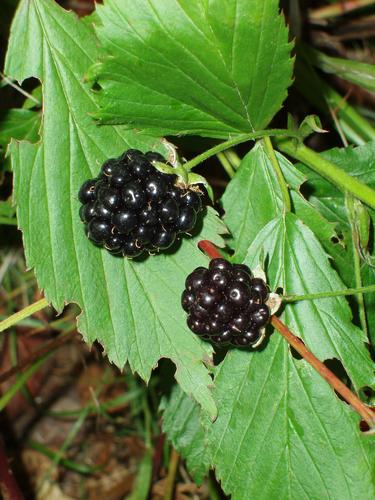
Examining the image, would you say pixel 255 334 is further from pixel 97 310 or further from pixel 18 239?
pixel 18 239

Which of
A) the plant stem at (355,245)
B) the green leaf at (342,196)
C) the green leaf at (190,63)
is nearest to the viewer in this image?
the green leaf at (190,63)

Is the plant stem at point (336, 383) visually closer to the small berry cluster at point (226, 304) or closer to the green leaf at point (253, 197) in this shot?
the small berry cluster at point (226, 304)

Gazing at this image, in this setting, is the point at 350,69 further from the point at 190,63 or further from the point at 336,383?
the point at 336,383

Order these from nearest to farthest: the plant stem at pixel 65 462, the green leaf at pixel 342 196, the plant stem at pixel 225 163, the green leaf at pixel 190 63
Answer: the green leaf at pixel 190 63 < the green leaf at pixel 342 196 < the plant stem at pixel 225 163 < the plant stem at pixel 65 462

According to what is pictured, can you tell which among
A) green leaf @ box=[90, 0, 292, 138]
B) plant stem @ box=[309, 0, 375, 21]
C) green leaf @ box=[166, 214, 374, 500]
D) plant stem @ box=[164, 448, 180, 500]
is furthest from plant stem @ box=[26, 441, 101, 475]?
plant stem @ box=[309, 0, 375, 21]

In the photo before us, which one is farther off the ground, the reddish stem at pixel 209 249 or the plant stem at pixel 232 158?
the plant stem at pixel 232 158

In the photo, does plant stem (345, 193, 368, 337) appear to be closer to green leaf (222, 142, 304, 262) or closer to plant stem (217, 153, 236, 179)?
green leaf (222, 142, 304, 262)

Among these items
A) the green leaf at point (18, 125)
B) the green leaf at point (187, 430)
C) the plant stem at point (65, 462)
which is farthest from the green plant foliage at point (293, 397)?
the plant stem at point (65, 462)
